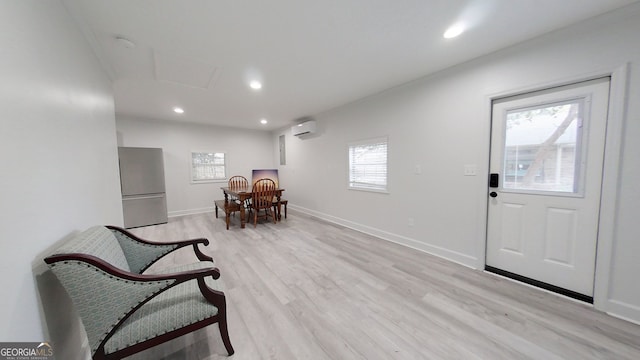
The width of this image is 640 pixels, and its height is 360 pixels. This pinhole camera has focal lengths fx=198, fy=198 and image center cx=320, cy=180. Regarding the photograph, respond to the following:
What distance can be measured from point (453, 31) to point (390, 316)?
8.50 ft

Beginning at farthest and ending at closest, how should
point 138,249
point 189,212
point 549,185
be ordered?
point 189,212, point 549,185, point 138,249

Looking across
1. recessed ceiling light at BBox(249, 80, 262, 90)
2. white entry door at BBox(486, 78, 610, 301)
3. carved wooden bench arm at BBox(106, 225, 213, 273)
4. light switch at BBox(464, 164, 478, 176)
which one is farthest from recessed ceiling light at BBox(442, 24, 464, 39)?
carved wooden bench arm at BBox(106, 225, 213, 273)

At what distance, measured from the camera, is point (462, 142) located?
7.95 feet

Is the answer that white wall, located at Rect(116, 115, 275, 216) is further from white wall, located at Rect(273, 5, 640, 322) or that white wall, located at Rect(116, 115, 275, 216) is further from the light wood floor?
the light wood floor

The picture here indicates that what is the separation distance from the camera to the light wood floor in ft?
4.48

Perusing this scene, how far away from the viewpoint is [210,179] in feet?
18.4

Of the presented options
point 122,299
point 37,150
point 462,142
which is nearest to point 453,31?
point 462,142

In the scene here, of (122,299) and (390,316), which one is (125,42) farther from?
(390,316)

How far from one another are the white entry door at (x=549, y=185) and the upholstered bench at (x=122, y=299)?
288 cm

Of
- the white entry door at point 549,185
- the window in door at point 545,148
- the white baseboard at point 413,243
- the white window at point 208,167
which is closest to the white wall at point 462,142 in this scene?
the white baseboard at point 413,243

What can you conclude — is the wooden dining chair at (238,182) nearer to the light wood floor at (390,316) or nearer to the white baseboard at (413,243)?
the white baseboard at (413,243)

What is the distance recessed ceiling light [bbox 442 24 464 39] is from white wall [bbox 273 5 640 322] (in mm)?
665

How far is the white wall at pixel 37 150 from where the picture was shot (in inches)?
30.5

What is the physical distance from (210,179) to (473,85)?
600 cm
